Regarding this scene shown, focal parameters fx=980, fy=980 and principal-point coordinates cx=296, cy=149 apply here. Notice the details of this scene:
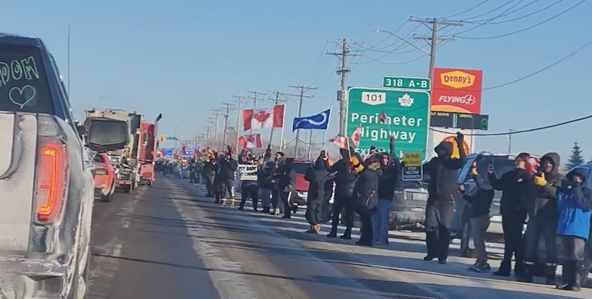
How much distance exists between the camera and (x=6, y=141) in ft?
16.8

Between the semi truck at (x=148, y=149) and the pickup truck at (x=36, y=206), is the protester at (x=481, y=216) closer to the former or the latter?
the pickup truck at (x=36, y=206)

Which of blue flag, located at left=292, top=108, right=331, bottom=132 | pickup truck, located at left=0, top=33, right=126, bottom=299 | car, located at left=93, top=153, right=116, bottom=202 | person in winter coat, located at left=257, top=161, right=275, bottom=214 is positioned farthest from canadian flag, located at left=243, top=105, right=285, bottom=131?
pickup truck, located at left=0, top=33, right=126, bottom=299

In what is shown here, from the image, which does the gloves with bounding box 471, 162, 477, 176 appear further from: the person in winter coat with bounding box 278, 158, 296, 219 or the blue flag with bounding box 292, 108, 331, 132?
the blue flag with bounding box 292, 108, 331, 132

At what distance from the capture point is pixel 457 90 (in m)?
64.9

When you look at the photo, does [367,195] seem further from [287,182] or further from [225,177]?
[225,177]

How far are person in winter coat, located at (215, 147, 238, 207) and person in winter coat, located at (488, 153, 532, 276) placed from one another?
18.3 m

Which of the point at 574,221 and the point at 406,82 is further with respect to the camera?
the point at 406,82

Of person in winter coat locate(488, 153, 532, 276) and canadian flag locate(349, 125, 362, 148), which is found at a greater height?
canadian flag locate(349, 125, 362, 148)

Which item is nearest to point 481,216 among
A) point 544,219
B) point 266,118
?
point 544,219

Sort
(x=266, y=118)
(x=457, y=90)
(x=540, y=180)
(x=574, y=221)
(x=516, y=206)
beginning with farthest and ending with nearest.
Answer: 1. (x=457, y=90)
2. (x=266, y=118)
3. (x=516, y=206)
4. (x=540, y=180)
5. (x=574, y=221)

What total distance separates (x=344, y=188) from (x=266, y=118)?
3746cm

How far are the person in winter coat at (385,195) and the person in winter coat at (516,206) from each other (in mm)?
4760

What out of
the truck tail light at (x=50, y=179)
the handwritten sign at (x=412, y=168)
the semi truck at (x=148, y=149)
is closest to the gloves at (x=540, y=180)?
the handwritten sign at (x=412, y=168)

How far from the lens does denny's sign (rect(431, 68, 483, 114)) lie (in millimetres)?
63844
